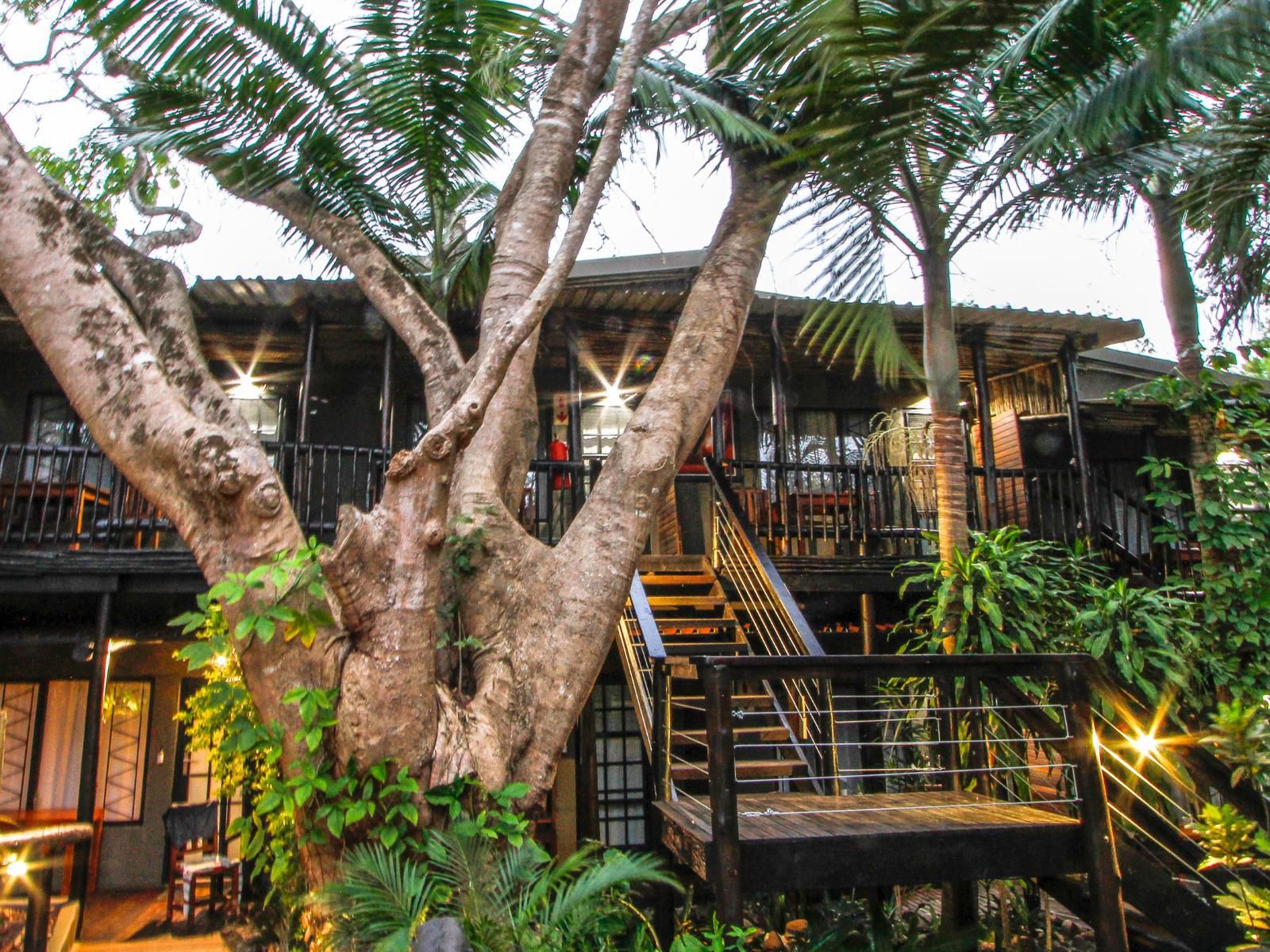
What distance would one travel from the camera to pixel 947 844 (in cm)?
365

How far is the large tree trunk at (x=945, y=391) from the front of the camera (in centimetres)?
587

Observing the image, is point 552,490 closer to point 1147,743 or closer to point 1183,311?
point 1147,743

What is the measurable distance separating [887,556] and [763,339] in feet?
9.91

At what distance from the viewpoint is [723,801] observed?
3.49 metres

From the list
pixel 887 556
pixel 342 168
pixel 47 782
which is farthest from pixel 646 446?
pixel 47 782

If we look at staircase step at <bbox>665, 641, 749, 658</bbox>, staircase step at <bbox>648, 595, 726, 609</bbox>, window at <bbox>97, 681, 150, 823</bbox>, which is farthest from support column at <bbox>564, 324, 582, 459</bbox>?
window at <bbox>97, 681, 150, 823</bbox>

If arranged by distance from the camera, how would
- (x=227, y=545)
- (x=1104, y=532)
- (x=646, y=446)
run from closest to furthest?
(x=227, y=545)
(x=646, y=446)
(x=1104, y=532)

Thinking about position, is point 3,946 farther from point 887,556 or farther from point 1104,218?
point 1104,218

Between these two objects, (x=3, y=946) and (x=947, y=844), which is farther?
(x=3, y=946)

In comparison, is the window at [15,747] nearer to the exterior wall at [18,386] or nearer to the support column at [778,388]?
the exterior wall at [18,386]

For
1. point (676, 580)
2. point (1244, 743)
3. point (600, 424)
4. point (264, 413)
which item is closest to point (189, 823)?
point (264, 413)

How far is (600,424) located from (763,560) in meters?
5.34

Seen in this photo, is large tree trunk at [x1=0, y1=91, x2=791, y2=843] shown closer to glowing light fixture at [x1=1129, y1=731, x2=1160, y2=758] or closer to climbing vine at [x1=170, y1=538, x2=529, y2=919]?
climbing vine at [x1=170, y1=538, x2=529, y2=919]

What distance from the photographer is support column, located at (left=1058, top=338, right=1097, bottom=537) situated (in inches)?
337
